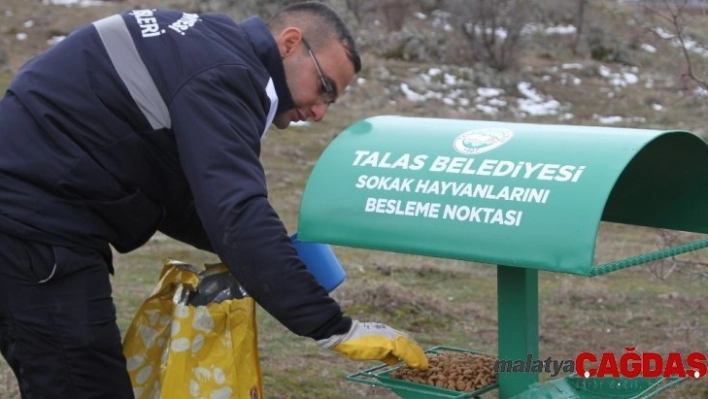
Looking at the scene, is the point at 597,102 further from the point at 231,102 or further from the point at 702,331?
the point at 231,102

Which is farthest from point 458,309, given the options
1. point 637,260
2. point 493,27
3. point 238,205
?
point 493,27

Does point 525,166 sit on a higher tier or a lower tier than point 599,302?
higher

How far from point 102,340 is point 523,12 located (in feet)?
62.1

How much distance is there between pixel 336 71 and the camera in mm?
3029

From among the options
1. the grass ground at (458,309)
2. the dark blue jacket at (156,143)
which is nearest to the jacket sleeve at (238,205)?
the dark blue jacket at (156,143)

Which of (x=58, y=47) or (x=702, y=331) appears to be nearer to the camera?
(x=58, y=47)

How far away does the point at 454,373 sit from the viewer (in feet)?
9.93

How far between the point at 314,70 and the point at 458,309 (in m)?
3.78

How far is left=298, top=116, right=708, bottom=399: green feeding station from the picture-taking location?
2678 millimetres

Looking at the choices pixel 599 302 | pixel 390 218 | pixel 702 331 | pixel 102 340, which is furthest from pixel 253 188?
pixel 599 302

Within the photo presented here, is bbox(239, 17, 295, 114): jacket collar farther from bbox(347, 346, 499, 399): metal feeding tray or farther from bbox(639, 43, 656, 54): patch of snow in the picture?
bbox(639, 43, 656, 54): patch of snow

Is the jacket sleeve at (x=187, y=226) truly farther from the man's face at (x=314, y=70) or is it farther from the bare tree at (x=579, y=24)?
the bare tree at (x=579, y=24)

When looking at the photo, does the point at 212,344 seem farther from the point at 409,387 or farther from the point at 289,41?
the point at 289,41

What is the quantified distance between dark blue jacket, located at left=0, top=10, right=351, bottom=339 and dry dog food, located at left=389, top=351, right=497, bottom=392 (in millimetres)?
369
